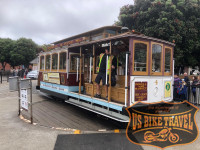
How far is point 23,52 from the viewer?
35281 mm

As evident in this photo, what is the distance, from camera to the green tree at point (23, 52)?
34.7 m

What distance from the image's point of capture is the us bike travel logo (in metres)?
3.78

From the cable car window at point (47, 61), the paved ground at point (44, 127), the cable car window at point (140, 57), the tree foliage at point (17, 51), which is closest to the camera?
the paved ground at point (44, 127)

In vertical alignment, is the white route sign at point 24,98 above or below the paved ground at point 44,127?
above

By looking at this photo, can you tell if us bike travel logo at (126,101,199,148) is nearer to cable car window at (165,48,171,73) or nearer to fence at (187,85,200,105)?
cable car window at (165,48,171,73)

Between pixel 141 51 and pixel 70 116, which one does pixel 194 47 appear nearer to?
pixel 141 51

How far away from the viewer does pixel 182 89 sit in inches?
307

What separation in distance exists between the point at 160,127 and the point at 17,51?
36.2 m

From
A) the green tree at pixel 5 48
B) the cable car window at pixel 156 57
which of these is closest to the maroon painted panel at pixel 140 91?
the cable car window at pixel 156 57

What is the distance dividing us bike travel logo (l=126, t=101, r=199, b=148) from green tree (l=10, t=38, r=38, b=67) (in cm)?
3508

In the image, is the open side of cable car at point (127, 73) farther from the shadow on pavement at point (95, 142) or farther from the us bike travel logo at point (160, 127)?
the shadow on pavement at point (95, 142)

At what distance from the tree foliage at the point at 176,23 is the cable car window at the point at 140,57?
557cm

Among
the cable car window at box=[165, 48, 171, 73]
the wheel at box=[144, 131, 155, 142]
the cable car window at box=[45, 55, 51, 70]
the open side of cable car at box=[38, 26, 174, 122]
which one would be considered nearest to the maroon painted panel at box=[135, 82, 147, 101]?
the open side of cable car at box=[38, 26, 174, 122]

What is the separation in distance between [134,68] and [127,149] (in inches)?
82.5
